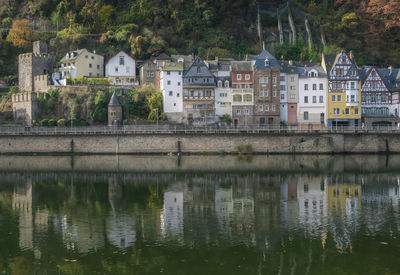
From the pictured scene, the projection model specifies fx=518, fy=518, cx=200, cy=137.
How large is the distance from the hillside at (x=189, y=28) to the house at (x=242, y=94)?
12.3 meters

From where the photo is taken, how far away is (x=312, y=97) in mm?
63125

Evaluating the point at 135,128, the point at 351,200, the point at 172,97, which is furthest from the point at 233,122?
the point at 351,200

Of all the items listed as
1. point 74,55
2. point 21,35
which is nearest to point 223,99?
point 74,55

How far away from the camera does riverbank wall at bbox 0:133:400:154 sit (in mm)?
54031

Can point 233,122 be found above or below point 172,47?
below

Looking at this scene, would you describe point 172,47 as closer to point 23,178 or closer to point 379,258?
point 23,178

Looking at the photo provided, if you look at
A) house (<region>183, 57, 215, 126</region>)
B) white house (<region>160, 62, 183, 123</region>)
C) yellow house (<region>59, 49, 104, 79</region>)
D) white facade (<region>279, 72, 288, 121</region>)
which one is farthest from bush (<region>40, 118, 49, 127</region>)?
white facade (<region>279, 72, 288, 121</region>)

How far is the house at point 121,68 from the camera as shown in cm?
6856

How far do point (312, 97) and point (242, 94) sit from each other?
28.3ft

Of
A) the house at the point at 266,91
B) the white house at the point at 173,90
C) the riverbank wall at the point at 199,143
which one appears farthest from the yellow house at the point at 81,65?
the house at the point at 266,91

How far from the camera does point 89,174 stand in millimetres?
41406

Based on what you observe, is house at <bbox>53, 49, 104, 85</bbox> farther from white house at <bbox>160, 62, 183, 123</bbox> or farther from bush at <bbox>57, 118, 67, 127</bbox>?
white house at <bbox>160, 62, 183, 123</bbox>

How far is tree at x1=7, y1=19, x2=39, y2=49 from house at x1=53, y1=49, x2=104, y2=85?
9.84m

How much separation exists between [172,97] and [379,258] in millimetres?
46068
